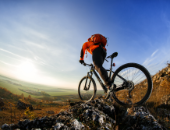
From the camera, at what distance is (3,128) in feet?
5.00

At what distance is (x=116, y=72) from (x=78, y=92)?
365 cm

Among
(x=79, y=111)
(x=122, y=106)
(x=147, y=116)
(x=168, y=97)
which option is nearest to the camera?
(x=147, y=116)

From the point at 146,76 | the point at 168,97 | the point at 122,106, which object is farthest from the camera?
the point at 168,97

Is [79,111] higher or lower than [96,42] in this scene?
lower

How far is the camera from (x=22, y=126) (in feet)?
5.56

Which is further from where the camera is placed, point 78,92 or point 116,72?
point 78,92

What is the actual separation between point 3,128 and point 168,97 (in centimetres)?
694

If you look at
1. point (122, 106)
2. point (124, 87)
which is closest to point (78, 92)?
point (122, 106)

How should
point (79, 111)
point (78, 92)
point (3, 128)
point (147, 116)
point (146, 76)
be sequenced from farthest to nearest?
1. point (78, 92)
2. point (146, 76)
3. point (79, 111)
4. point (147, 116)
5. point (3, 128)

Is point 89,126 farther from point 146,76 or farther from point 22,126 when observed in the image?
point 146,76

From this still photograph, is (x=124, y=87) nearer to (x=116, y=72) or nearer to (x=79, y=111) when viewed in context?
(x=116, y=72)

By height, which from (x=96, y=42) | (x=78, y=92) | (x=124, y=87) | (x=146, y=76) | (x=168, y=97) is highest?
(x=96, y=42)

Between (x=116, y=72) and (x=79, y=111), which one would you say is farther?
(x=116, y=72)

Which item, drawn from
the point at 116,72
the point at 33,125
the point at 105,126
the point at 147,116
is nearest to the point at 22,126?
the point at 33,125
